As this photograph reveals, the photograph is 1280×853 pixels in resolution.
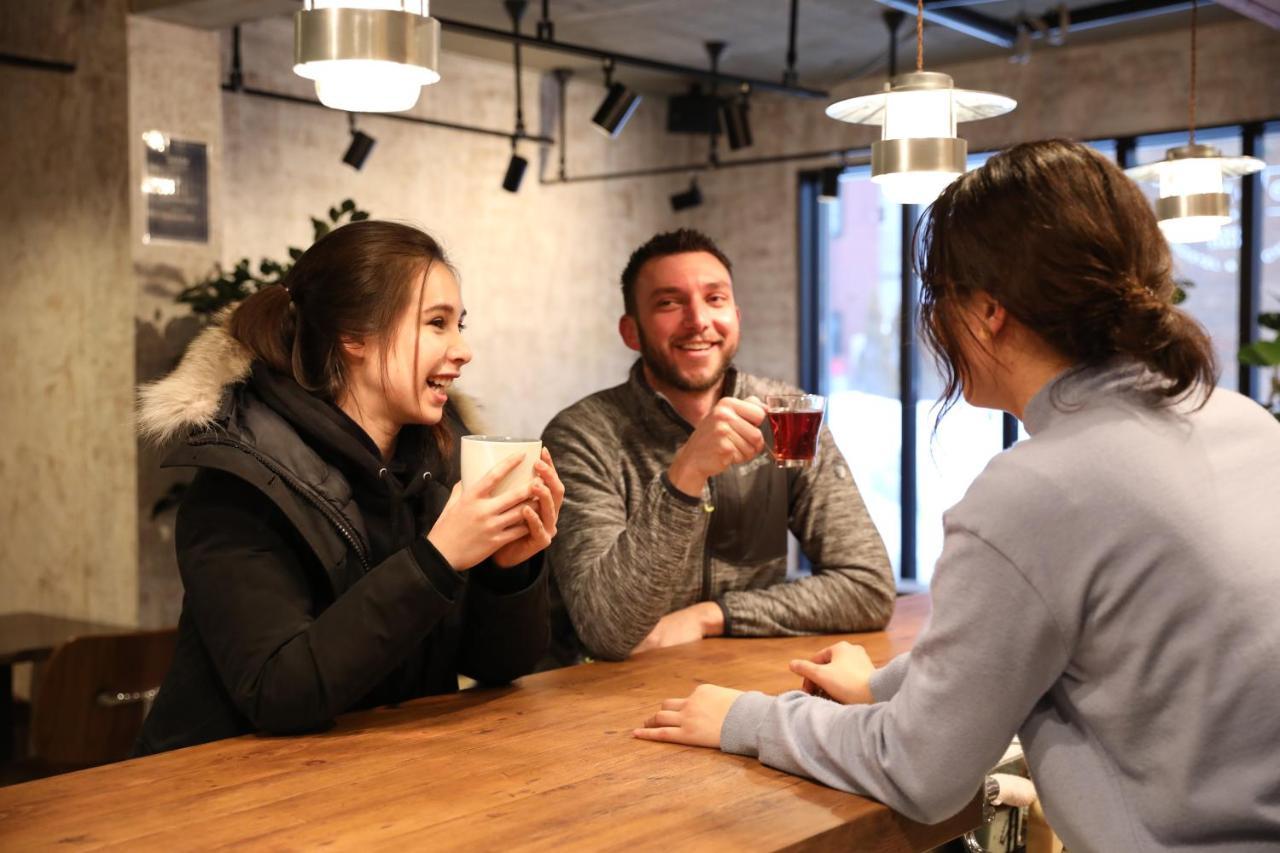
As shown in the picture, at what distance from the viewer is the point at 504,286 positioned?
25.2ft

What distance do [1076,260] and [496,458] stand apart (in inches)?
31.3

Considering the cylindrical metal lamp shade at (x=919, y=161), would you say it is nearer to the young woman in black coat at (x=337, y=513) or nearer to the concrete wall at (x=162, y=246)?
the young woman in black coat at (x=337, y=513)

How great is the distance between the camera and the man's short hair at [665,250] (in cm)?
274

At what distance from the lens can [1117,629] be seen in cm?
129

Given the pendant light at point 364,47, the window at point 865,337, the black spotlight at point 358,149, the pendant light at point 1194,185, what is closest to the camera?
the pendant light at point 364,47

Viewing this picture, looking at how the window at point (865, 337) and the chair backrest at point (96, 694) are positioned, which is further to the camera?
the window at point (865, 337)

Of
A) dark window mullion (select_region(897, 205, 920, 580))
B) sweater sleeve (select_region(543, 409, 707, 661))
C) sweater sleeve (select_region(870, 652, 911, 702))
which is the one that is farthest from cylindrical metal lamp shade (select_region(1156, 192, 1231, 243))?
dark window mullion (select_region(897, 205, 920, 580))

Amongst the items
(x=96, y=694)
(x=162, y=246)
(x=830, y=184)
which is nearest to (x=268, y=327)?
(x=96, y=694)

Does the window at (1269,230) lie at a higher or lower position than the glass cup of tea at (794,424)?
higher

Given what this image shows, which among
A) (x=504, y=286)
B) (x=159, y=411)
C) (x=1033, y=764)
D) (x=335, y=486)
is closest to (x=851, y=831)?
(x=1033, y=764)

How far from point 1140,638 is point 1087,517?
0.13 m

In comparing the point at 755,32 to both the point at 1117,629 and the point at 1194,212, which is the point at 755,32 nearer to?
the point at 1194,212

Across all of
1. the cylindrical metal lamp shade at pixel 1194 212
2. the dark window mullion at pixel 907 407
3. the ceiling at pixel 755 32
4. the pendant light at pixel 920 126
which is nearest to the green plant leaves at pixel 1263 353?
the ceiling at pixel 755 32

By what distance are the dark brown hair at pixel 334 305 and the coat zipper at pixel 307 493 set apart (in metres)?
0.22
